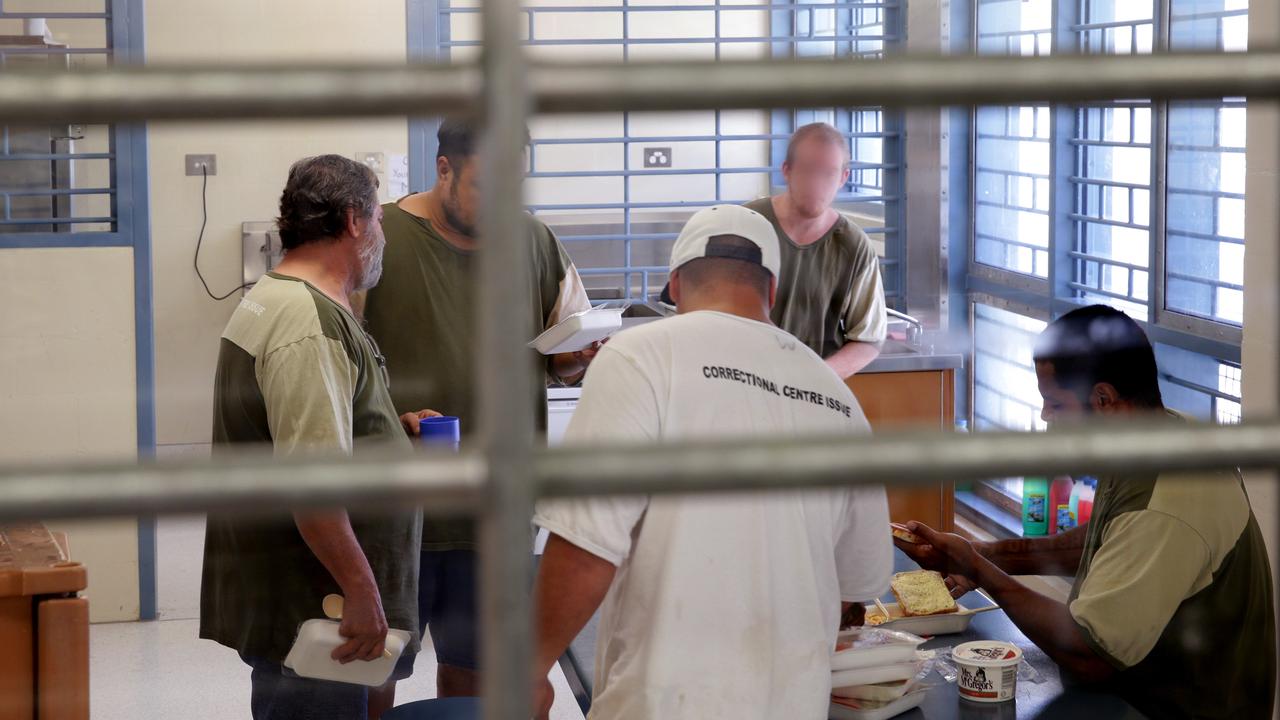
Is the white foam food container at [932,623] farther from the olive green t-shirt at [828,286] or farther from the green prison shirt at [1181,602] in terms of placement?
the olive green t-shirt at [828,286]

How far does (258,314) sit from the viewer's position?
6.57ft

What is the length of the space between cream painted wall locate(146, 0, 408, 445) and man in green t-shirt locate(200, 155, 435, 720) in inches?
108

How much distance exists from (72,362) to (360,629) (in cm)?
215

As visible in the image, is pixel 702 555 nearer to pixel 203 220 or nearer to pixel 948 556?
pixel 948 556

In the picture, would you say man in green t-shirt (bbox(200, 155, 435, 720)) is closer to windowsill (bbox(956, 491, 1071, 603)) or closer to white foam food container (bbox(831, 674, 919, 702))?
white foam food container (bbox(831, 674, 919, 702))

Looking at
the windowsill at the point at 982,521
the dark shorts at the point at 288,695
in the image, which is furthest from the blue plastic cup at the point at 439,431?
the windowsill at the point at 982,521

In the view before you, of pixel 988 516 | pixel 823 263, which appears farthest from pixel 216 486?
pixel 988 516

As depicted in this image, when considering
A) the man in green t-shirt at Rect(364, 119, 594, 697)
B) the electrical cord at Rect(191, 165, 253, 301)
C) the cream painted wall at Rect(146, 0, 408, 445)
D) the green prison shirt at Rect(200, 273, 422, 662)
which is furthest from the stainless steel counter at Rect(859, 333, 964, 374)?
the electrical cord at Rect(191, 165, 253, 301)

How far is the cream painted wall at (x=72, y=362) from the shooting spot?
12.0ft

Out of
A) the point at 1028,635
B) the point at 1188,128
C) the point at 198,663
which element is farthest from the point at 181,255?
the point at 1028,635

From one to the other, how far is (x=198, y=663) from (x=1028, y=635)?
8.46 ft

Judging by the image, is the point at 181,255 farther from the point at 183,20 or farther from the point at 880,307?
the point at 880,307

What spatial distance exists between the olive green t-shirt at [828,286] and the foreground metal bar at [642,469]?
301 cm

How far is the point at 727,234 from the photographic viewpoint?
5.78 feet
